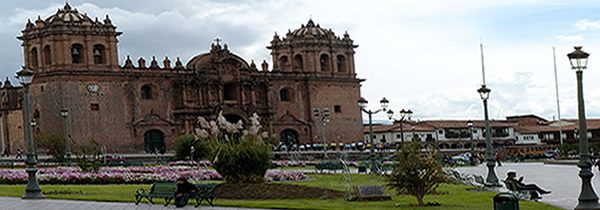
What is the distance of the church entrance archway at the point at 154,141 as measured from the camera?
71.4 meters

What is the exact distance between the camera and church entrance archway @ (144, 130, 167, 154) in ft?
234

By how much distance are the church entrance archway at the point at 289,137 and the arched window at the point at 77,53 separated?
1851cm

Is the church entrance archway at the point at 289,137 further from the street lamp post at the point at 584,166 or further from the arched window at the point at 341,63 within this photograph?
the street lamp post at the point at 584,166

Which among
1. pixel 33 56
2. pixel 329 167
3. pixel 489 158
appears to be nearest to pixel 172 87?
pixel 33 56

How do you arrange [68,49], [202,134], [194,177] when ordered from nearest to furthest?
1. [202,134]
2. [194,177]
3. [68,49]

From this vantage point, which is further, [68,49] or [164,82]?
[164,82]

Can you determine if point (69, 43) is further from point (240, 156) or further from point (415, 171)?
point (415, 171)

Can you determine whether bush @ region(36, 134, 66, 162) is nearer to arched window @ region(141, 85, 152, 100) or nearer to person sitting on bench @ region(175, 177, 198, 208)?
arched window @ region(141, 85, 152, 100)

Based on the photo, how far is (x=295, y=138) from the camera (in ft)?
265

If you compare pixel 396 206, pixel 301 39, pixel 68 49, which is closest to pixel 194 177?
pixel 396 206

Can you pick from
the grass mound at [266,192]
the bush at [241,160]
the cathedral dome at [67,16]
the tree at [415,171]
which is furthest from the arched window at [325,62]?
the tree at [415,171]

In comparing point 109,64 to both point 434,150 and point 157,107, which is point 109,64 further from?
point 434,150

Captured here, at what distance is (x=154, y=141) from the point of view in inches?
2842

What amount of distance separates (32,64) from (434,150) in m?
52.9
